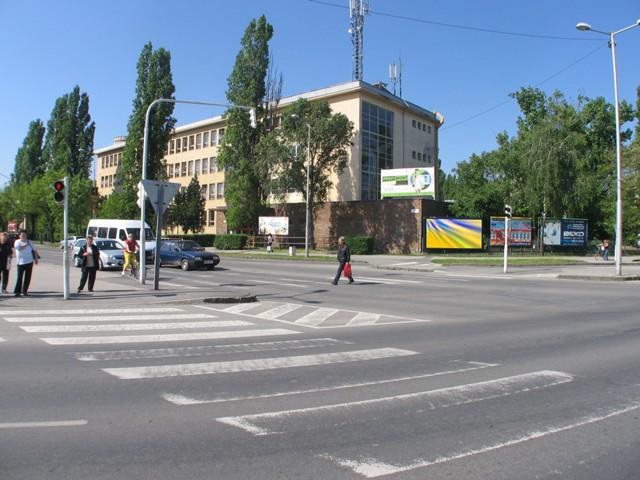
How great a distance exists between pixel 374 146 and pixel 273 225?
46.4ft

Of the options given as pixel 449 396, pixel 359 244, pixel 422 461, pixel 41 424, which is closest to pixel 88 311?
→ pixel 41 424

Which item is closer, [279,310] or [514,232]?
[279,310]

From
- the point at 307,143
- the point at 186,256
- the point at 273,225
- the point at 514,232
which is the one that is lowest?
the point at 186,256

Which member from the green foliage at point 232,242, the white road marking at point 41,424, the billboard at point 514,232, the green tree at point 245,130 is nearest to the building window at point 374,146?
the green tree at point 245,130

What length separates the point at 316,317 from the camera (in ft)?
A: 38.3

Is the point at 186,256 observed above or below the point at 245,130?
below

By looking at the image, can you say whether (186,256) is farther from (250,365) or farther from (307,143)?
(250,365)

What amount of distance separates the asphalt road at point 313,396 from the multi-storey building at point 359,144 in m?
40.7

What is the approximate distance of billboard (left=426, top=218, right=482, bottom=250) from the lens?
40.8 m

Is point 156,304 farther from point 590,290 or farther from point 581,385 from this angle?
point 590,290

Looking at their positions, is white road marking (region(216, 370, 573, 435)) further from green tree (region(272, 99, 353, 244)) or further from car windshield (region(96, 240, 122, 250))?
green tree (region(272, 99, 353, 244))

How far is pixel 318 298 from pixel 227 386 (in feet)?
31.1

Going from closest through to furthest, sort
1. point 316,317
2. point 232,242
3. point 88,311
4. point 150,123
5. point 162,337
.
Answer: point 162,337 < point 88,311 < point 316,317 < point 232,242 < point 150,123

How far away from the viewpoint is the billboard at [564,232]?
135 ft
